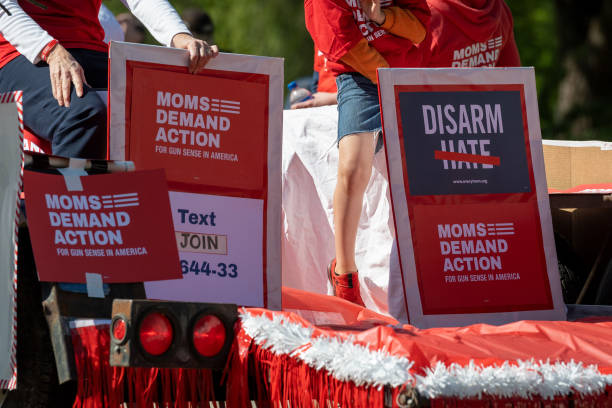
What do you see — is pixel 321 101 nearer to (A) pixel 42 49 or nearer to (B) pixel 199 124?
(B) pixel 199 124

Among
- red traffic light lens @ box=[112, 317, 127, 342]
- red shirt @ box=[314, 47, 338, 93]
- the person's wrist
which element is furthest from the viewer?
red shirt @ box=[314, 47, 338, 93]

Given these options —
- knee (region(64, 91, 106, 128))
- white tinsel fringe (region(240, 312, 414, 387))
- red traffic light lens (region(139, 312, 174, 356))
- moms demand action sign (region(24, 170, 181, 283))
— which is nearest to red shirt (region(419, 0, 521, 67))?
knee (region(64, 91, 106, 128))

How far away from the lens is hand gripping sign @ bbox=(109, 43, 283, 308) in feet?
10.1

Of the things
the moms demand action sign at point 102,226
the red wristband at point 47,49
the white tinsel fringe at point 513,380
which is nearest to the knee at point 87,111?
the red wristband at point 47,49

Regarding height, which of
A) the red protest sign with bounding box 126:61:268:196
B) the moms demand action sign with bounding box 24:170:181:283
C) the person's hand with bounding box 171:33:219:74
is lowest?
the moms demand action sign with bounding box 24:170:181:283

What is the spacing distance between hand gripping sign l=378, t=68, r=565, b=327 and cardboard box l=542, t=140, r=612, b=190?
0.92 meters

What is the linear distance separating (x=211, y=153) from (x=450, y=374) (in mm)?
1307

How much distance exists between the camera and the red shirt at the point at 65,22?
3299 mm

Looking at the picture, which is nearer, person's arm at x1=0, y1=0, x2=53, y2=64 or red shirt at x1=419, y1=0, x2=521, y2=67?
person's arm at x1=0, y1=0, x2=53, y2=64

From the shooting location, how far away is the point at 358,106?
3.72 metres

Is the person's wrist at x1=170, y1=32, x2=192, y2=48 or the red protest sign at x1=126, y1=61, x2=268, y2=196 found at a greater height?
the person's wrist at x1=170, y1=32, x2=192, y2=48

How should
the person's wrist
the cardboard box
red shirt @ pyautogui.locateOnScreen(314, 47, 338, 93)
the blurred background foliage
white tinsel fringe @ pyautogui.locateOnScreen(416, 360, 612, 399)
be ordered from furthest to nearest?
the blurred background foliage → red shirt @ pyautogui.locateOnScreen(314, 47, 338, 93) → the cardboard box → the person's wrist → white tinsel fringe @ pyautogui.locateOnScreen(416, 360, 612, 399)

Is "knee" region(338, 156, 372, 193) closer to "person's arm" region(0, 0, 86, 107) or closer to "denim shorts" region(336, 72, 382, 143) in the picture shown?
→ "denim shorts" region(336, 72, 382, 143)

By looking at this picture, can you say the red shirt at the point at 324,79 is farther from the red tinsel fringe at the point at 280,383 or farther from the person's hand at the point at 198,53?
the red tinsel fringe at the point at 280,383
